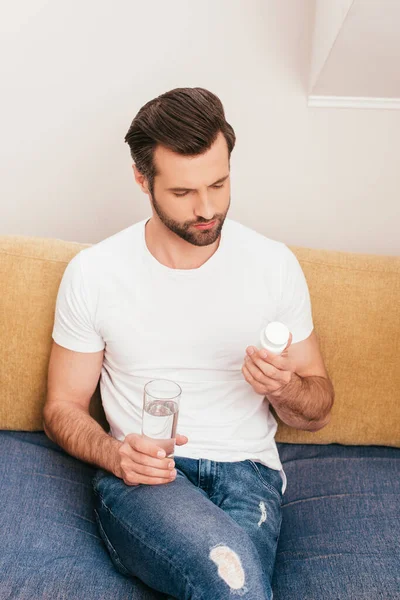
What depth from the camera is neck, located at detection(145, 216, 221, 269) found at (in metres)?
1.69

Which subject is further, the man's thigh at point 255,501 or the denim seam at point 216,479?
the denim seam at point 216,479

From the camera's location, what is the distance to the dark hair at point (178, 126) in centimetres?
155

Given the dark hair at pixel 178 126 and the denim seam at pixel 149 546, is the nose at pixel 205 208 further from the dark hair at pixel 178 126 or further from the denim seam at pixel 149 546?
the denim seam at pixel 149 546

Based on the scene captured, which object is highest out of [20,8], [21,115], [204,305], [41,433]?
[20,8]

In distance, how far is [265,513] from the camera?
1552 mm

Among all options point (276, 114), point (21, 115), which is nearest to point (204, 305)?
point (276, 114)

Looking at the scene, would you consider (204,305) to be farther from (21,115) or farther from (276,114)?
(21,115)

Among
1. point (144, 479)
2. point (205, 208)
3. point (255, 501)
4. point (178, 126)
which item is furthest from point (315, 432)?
point (178, 126)

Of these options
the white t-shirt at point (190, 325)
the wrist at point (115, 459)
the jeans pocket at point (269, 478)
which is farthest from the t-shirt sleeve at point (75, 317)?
the jeans pocket at point (269, 478)

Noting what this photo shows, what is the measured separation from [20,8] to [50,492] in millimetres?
1347

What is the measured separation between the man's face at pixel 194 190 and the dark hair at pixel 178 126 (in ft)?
0.06

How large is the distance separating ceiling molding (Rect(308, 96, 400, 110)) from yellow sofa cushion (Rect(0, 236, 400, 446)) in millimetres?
470

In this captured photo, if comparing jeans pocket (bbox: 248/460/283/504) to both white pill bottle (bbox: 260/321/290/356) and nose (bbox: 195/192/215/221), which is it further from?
nose (bbox: 195/192/215/221)

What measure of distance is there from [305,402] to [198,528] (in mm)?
422
